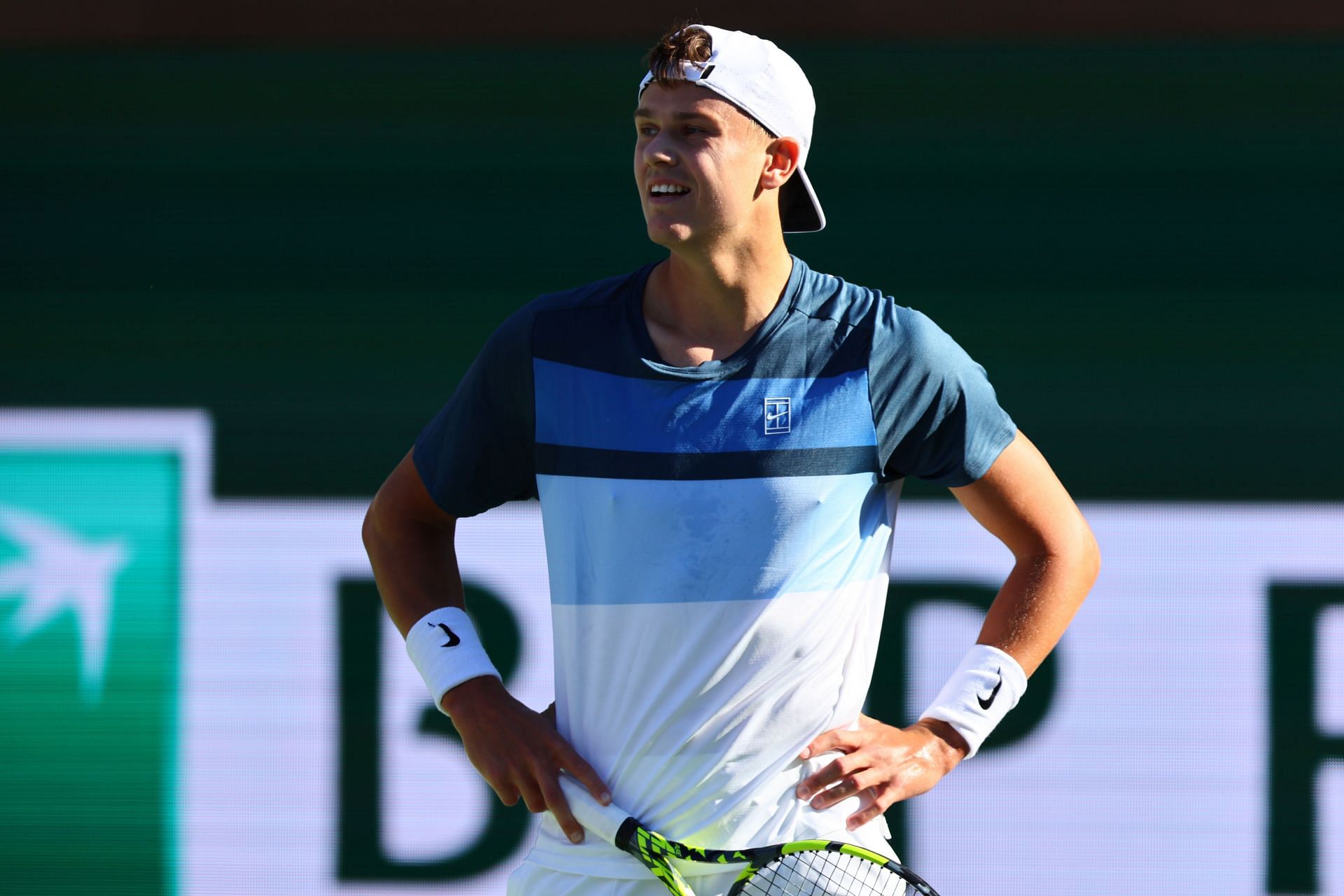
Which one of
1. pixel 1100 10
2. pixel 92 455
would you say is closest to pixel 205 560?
pixel 92 455

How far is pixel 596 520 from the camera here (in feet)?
6.33

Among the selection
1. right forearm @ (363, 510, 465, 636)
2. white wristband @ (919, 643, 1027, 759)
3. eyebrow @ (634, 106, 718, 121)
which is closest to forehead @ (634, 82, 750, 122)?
eyebrow @ (634, 106, 718, 121)

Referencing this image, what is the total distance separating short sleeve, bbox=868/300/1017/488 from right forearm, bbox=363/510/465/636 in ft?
2.13

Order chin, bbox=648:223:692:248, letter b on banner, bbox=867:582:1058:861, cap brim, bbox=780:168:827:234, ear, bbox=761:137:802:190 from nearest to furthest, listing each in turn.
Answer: chin, bbox=648:223:692:248
ear, bbox=761:137:802:190
cap brim, bbox=780:168:827:234
letter b on banner, bbox=867:582:1058:861

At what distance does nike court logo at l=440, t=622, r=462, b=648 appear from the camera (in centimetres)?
214

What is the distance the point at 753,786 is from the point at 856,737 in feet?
0.48

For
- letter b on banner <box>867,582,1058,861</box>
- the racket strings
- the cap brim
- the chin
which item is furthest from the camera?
letter b on banner <box>867,582,1058,861</box>

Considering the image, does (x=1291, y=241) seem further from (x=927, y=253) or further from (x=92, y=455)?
(x=92, y=455)

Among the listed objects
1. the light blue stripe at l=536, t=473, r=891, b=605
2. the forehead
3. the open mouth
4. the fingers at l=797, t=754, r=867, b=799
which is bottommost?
the fingers at l=797, t=754, r=867, b=799

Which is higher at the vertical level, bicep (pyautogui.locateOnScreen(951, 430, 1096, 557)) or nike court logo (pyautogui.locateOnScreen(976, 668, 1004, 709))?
bicep (pyautogui.locateOnScreen(951, 430, 1096, 557))

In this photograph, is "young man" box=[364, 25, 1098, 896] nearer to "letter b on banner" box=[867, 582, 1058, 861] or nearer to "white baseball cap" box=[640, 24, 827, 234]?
"white baseball cap" box=[640, 24, 827, 234]

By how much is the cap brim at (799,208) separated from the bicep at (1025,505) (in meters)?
0.42

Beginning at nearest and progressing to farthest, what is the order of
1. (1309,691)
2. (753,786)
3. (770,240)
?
1. (753,786)
2. (770,240)
3. (1309,691)

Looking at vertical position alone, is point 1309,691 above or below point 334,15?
below
